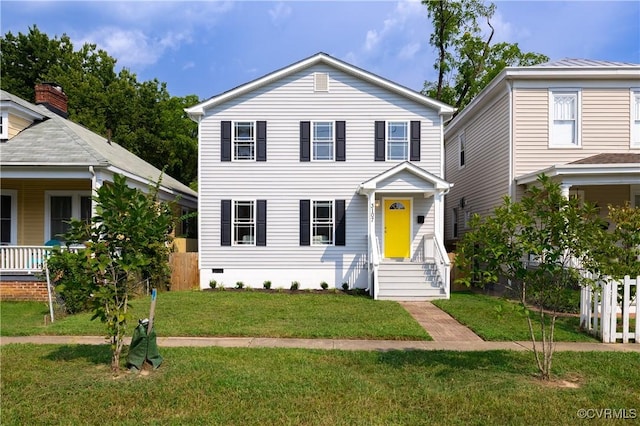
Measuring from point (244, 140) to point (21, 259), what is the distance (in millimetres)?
7331

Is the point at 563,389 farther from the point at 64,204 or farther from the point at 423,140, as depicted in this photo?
the point at 64,204

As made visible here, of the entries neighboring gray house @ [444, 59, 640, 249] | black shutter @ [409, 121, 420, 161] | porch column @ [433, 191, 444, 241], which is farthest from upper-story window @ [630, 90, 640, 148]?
black shutter @ [409, 121, 420, 161]

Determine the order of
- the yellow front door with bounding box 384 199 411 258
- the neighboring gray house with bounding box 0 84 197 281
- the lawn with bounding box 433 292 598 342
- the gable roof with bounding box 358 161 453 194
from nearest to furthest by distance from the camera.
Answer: the lawn with bounding box 433 292 598 342, the neighboring gray house with bounding box 0 84 197 281, the gable roof with bounding box 358 161 453 194, the yellow front door with bounding box 384 199 411 258

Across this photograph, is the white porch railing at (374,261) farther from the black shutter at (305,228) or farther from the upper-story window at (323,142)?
the upper-story window at (323,142)

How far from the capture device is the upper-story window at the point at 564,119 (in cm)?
1344

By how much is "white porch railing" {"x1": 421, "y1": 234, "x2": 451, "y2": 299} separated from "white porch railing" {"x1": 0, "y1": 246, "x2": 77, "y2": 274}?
11.1m

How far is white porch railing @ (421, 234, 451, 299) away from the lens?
12320 millimetres

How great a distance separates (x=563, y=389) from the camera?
16.3 ft

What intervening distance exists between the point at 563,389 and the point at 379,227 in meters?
9.52

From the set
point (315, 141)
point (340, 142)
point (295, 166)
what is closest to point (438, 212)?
point (340, 142)

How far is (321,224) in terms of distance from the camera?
14297 millimetres

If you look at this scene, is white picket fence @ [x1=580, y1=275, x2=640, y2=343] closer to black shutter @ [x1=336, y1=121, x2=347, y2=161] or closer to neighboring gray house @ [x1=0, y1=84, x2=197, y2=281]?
black shutter @ [x1=336, y1=121, x2=347, y2=161]

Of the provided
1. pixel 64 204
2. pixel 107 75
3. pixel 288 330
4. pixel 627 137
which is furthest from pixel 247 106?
pixel 107 75

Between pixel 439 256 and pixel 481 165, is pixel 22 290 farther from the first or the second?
pixel 481 165
